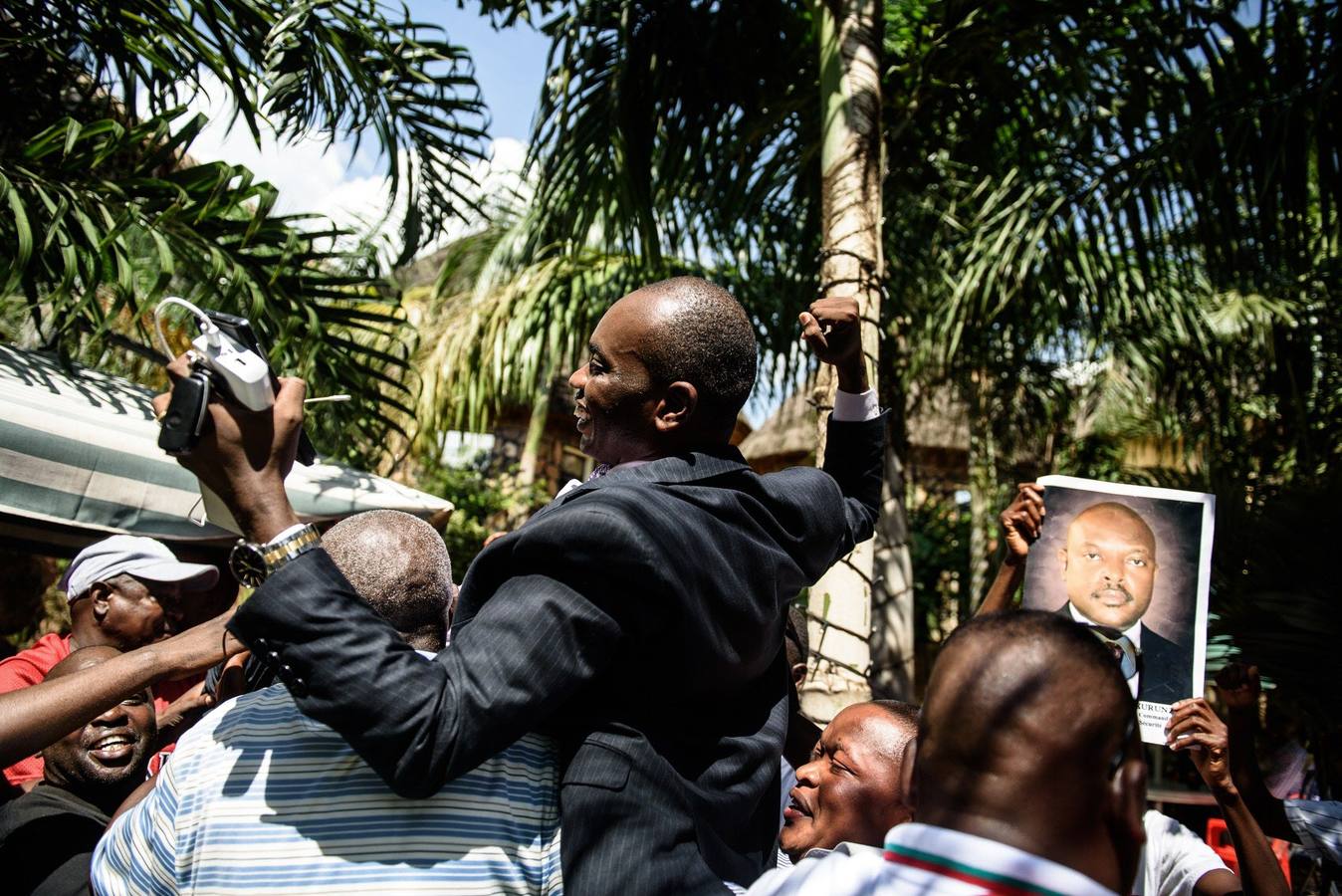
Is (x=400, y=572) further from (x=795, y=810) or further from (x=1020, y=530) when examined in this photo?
(x=1020, y=530)

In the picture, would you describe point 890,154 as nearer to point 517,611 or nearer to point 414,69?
point 414,69

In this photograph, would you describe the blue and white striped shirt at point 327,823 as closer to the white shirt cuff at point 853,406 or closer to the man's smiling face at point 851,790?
the man's smiling face at point 851,790

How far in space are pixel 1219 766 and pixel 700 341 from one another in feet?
6.13

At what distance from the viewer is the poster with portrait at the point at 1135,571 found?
2.83m

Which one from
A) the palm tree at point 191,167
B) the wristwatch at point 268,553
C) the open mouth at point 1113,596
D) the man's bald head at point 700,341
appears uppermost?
the palm tree at point 191,167

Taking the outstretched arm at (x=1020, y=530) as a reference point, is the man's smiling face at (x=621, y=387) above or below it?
above

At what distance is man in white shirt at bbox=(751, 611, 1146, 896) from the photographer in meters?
1.22

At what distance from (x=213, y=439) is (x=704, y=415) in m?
0.75

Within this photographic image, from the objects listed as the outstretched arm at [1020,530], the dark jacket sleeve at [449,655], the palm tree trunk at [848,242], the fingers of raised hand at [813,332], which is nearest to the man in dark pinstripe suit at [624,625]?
the dark jacket sleeve at [449,655]

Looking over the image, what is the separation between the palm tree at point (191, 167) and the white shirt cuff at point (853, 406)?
10.1 ft

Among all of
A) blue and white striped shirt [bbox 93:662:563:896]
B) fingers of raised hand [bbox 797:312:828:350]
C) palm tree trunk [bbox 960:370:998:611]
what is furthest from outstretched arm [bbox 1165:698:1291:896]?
palm tree trunk [bbox 960:370:998:611]

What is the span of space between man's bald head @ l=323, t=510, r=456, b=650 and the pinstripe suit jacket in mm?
293

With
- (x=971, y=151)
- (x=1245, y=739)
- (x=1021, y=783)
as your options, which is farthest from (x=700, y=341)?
(x=971, y=151)

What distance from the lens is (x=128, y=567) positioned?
10.7 feet
